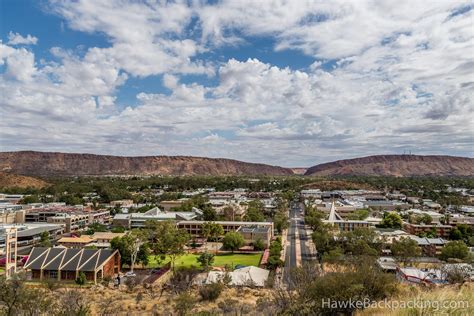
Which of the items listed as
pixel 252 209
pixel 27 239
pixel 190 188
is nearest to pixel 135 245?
pixel 27 239

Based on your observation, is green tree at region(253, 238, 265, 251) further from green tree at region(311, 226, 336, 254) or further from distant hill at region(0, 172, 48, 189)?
distant hill at region(0, 172, 48, 189)

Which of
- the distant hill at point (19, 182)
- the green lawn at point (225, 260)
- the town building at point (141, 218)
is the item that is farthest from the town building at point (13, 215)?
the distant hill at point (19, 182)

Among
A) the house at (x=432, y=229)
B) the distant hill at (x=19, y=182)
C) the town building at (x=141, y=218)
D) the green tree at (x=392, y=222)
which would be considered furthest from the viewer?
the distant hill at (x=19, y=182)

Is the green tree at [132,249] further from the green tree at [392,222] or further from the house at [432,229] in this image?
the house at [432,229]

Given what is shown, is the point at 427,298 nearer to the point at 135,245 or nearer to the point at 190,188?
the point at 135,245

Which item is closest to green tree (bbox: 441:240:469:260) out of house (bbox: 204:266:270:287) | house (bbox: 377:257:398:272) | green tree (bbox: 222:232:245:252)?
house (bbox: 377:257:398:272)

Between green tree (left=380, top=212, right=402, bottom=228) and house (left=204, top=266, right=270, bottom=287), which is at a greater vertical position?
green tree (left=380, top=212, right=402, bottom=228)
